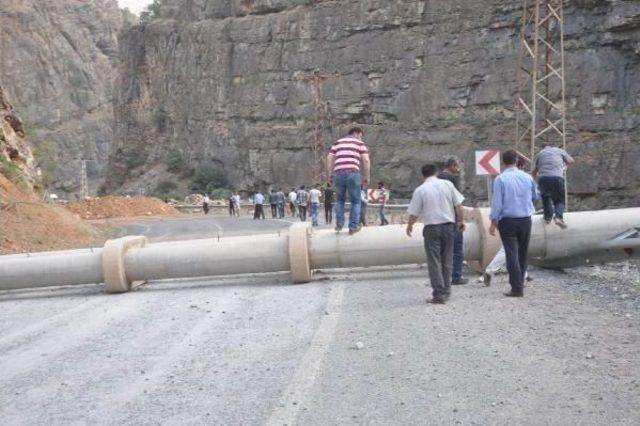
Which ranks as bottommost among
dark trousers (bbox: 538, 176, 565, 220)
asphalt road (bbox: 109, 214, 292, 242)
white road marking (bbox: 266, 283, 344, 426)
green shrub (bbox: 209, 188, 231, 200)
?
asphalt road (bbox: 109, 214, 292, 242)

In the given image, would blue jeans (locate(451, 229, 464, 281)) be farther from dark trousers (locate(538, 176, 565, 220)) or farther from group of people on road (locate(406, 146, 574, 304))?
dark trousers (locate(538, 176, 565, 220))

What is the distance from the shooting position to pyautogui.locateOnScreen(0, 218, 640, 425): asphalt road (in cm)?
473

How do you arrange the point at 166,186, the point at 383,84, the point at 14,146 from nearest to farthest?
the point at 14,146 < the point at 383,84 < the point at 166,186

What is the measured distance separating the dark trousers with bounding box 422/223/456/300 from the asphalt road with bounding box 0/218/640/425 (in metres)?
0.28

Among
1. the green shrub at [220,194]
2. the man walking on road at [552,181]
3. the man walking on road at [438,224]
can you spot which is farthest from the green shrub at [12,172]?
the green shrub at [220,194]

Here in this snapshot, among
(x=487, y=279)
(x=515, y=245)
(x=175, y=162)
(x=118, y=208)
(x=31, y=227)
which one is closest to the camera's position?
(x=515, y=245)

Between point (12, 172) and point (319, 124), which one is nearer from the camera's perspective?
point (12, 172)

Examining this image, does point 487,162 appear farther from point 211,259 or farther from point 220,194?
point 220,194

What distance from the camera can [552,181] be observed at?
35.9 feet

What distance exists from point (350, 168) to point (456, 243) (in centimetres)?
188

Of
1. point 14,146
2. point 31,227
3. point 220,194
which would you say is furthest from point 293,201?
point 220,194

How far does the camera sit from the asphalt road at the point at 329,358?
15.5 feet

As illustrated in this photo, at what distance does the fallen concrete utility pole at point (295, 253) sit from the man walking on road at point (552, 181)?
20 centimetres

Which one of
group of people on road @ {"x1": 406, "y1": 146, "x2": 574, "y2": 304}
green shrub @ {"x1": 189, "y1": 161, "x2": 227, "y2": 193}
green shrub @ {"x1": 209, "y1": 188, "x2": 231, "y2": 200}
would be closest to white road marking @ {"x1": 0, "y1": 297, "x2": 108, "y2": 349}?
group of people on road @ {"x1": 406, "y1": 146, "x2": 574, "y2": 304}
